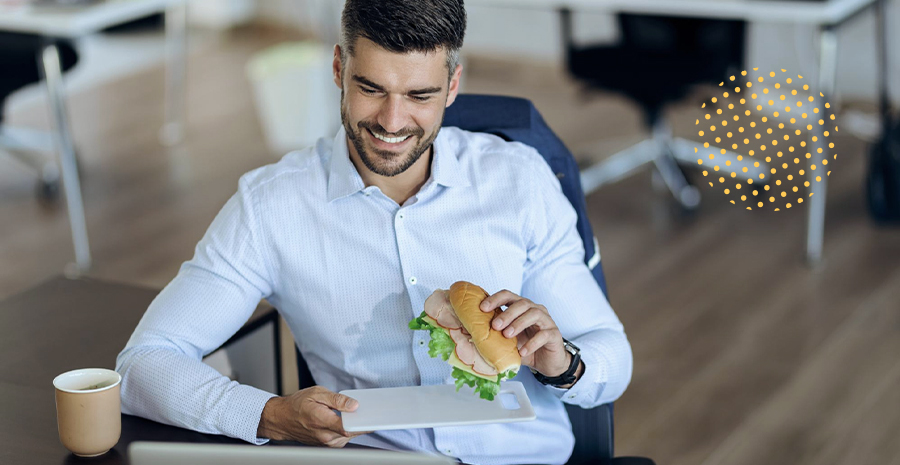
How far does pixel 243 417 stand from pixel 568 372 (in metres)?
0.46

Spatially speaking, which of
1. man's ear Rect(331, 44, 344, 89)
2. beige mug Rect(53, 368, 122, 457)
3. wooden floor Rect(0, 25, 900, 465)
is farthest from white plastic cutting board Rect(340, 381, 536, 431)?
wooden floor Rect(0, 25, 900, 465)

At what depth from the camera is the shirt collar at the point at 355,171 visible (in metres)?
1.58

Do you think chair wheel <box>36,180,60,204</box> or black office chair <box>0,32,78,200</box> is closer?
black office chair <box>0,32,78,200</box>

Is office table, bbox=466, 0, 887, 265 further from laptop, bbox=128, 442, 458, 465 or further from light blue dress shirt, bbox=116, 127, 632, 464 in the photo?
laptop, bbox=128, 442, 458, 465

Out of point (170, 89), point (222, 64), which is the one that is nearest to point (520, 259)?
point (170, 89)

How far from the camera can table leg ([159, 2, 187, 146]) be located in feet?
15.6

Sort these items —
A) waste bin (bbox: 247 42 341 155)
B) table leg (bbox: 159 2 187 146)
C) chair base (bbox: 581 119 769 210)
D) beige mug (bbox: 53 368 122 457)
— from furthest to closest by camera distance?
table leg (bbox: 159 2 187 146), waste bin (bbox: 247 42 341 155), chair base (bbox: 581 119 769 210), beige mug (bbox: 53 368 122 457)

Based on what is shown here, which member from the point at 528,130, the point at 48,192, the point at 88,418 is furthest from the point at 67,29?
the point at 88,418

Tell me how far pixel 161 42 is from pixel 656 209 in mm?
3568

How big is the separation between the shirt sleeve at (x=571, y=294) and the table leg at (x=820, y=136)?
172 cm

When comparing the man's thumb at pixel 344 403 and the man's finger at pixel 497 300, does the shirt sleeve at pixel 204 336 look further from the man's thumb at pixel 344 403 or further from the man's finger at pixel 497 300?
the man's finger at pixel 497 300

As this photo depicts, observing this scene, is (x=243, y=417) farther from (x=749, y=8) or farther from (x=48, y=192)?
(x=48, y=192)

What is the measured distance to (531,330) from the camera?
1.42m

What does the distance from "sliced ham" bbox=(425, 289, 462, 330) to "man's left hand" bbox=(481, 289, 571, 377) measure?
57 millimetres
